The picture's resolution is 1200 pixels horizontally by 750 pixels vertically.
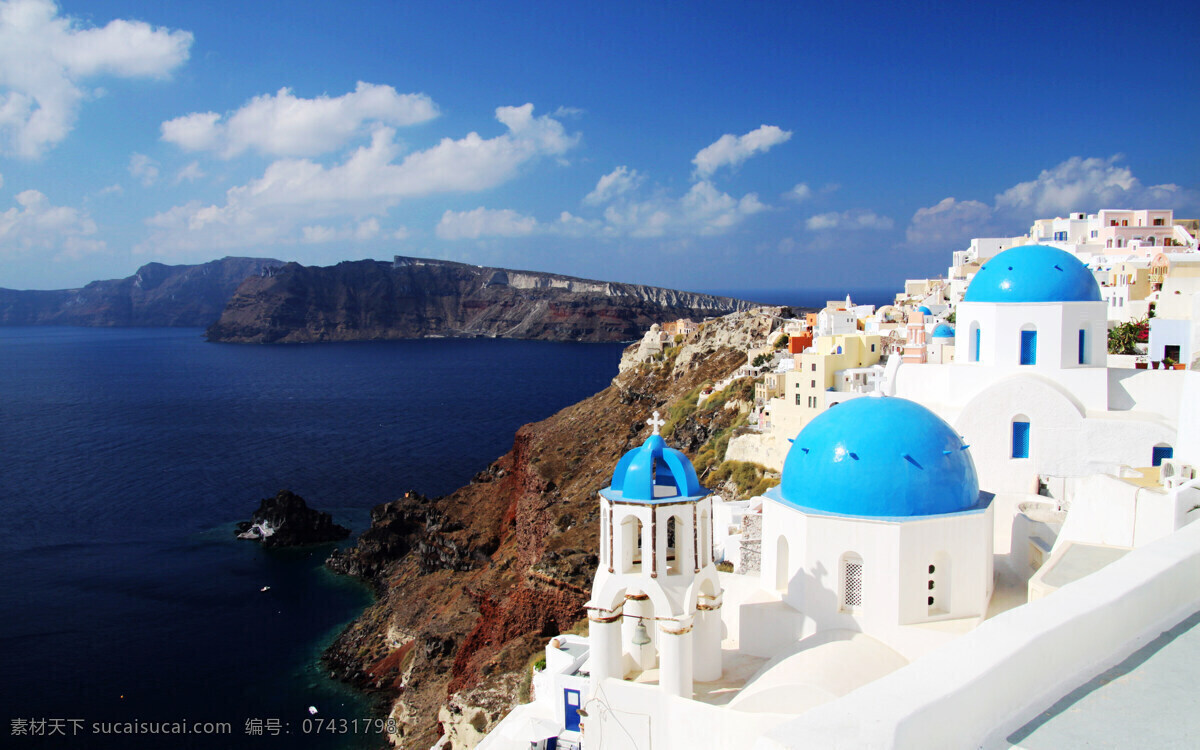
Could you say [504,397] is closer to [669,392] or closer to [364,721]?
[669,392]

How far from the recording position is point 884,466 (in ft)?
36.8

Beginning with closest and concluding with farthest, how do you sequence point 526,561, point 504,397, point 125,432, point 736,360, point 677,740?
point 677,740 → point 526,561 → point 736,360 → point 125,432 → point 504,397

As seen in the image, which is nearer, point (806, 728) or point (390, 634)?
point (806, 728)

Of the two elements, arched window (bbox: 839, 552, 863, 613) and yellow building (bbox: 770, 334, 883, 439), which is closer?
arched window (bbox: 839, 552, 863, 613)

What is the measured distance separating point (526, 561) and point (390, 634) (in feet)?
20.2

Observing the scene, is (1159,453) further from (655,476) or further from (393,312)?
(393,312)

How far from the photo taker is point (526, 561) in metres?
31.1

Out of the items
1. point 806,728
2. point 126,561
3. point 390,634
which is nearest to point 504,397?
point 126,561

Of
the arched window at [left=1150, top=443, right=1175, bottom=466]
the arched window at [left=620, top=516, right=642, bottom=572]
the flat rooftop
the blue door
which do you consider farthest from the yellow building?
the flat rooftop

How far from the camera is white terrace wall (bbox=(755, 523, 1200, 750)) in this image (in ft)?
10.6

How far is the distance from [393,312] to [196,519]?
484 ft

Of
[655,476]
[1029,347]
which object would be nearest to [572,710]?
[655,476]

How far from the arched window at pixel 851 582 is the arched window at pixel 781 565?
109 cm

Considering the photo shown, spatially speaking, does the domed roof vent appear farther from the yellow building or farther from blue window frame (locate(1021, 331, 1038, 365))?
the yellow building
